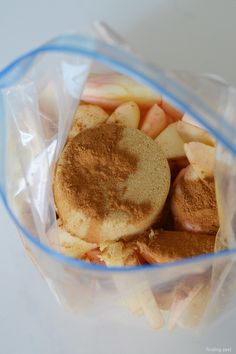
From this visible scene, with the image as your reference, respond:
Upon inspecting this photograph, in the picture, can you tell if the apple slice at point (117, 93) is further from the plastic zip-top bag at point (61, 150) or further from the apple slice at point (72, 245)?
the apple slice at point (72, 245)

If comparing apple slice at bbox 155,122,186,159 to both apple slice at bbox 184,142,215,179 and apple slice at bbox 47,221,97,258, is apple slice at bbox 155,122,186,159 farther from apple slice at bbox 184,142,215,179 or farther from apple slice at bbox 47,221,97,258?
apple slice at bbox 47,221,97,258

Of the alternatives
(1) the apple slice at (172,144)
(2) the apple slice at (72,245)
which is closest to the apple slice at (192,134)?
(1) the apple slice at (172,144)

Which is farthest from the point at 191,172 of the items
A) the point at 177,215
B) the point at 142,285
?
the point at 142,285

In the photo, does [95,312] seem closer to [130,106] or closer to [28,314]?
[28,314]

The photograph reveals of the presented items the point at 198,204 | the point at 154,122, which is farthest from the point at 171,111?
the point at 198,204

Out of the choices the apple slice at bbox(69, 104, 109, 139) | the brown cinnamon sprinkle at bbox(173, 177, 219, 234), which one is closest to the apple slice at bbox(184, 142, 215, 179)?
the brown cinnamon sprinkle at bbox(173, 177, 219, 234)

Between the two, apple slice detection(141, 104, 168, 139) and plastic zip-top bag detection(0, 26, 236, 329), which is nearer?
plastic zip-top bag detection(0, 26, 236, 329)
